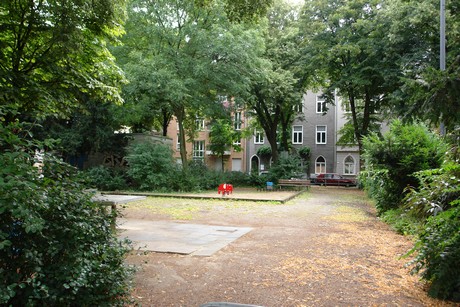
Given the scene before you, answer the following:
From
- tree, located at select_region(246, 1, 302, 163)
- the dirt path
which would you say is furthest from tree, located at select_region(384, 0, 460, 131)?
tree, located at select_region(246, 1, 302, 163)

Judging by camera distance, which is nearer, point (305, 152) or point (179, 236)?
point (179, 236)

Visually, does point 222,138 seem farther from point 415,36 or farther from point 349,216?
point 349,216

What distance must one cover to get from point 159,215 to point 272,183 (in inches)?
572

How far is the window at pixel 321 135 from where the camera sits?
4828 centimetres

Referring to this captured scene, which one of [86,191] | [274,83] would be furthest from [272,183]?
[86,191]

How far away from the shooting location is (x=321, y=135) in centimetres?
4847

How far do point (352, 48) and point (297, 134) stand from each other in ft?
88.2

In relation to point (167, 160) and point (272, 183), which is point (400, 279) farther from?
point (272, 183)

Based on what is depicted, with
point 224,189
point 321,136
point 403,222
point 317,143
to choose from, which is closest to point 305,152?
point 317,143

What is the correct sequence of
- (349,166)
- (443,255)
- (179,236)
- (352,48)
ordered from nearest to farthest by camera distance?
1. (443,255)
2. (179,236)
3. (352,48)
4. (349,166)

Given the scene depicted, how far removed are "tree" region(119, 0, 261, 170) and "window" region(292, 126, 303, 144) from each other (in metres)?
28.2

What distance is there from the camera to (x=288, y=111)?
32.4 metres

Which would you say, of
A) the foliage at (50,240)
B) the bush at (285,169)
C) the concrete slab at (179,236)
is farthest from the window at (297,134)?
the foliage at (50,240)

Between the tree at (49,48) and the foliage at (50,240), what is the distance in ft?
11.5
